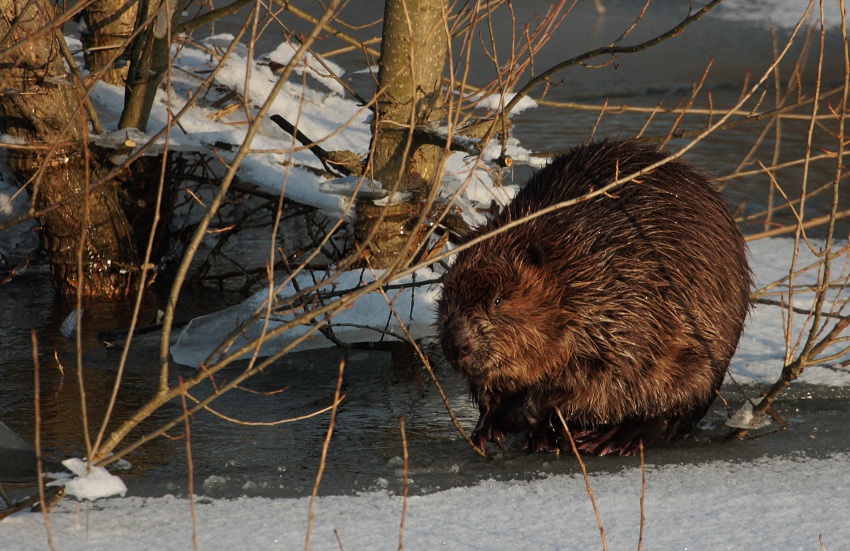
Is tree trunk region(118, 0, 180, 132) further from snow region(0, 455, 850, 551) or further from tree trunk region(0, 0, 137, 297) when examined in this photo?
snow region(0, 455, 850, 551)

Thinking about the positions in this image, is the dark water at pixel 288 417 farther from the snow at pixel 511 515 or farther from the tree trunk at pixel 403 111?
the tree trunk at pixel 403 111

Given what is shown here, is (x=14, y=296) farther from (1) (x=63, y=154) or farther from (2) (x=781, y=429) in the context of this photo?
(2) (x=781, y=429)

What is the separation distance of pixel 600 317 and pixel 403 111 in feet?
4.73

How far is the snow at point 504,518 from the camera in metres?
2.28

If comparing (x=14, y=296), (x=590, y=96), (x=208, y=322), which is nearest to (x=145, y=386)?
(x=208, y=322)

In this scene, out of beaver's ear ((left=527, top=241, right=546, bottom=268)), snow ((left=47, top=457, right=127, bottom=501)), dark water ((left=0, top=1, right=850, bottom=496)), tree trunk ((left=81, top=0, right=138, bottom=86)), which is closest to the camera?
snow ((left=47, top=457, right=127, bottom=501))

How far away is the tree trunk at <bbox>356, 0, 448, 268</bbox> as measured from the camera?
3.84 m

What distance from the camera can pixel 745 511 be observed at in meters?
2.49

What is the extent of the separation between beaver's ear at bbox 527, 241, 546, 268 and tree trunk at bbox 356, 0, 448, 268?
93cm

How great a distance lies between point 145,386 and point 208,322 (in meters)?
0.53

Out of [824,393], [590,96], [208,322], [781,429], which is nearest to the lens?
[781,429]

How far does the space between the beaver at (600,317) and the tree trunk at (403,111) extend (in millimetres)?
871

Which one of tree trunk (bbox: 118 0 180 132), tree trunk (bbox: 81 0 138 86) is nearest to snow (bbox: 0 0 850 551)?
tree trunk (bbox: 118 0 180 132)

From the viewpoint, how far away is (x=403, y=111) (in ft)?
13.0
